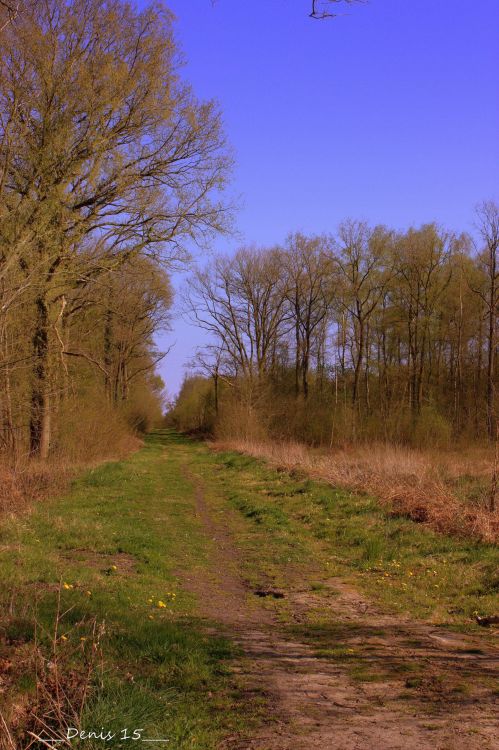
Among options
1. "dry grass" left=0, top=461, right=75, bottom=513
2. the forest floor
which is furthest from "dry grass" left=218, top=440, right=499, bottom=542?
"dry grass" left=0, top=461, right=75, bottom=513

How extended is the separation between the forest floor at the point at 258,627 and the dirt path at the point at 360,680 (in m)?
0.02

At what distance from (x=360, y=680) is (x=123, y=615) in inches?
96.3

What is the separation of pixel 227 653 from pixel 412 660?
5.30 ft

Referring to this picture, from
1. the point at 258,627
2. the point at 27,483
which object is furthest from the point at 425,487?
the point at 27,483

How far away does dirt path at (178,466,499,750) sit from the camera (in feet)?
12.4

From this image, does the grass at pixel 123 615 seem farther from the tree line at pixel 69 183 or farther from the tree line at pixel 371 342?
the tree line at pixel 371 342

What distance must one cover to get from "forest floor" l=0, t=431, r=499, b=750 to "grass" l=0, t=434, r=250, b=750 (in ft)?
0.07

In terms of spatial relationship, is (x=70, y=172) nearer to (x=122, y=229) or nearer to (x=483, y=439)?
(x=122, y=229)

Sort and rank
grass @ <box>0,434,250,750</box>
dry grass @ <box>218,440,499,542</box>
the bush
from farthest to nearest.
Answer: the bush
dry grass @ <box>218,440,499,542</box>
grass @ <box>0,434,250,750</box>

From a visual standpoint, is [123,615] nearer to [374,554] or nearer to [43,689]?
[43,689]

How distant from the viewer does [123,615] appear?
5910 millimetres

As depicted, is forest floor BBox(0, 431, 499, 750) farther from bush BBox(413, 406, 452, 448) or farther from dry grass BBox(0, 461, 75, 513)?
bush BBox(413, 406, 452, 448)

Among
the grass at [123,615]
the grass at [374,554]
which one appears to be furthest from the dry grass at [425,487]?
the grass at [123,615]

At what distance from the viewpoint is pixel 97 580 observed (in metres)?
7.27
